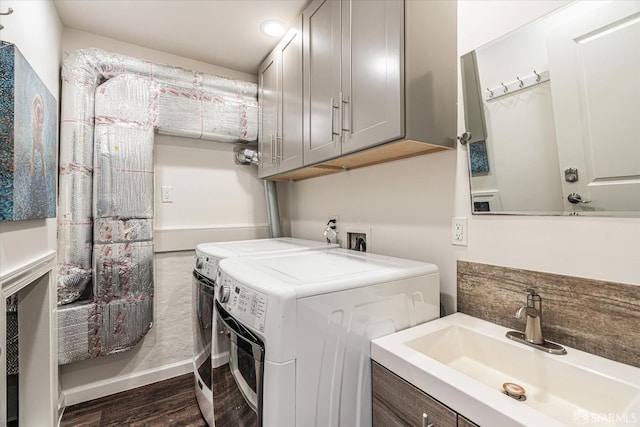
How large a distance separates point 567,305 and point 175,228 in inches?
92.4

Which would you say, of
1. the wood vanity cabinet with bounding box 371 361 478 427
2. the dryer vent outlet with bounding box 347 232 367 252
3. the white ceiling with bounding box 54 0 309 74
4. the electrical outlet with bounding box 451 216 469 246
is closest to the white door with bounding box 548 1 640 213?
the electrical outlet with bounding box 451 216 469 246

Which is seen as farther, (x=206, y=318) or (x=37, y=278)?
(x=206, y=318)

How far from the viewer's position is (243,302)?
1012mm

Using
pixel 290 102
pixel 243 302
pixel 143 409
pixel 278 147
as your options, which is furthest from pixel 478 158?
pixel 143 409

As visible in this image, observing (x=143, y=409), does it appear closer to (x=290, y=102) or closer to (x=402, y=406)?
(x=402, y=406)

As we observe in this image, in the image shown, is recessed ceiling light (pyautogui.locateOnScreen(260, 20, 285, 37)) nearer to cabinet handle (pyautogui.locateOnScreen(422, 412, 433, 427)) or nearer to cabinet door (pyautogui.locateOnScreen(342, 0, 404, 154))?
cabinet door (pyautogui.locateOnScreen(342, 0, 404, 154))

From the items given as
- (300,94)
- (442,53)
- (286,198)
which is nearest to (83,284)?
(286,198)

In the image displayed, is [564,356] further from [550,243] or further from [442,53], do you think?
[442,53]

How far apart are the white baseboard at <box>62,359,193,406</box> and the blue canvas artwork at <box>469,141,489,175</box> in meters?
2.39

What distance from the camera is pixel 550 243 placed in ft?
3.41

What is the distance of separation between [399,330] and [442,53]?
114 cm

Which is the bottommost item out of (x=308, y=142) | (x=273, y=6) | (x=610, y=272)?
(x=610, y=272)

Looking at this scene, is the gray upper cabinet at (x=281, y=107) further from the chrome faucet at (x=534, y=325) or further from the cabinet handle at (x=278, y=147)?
the chrome faucet at (x=534, y=325)

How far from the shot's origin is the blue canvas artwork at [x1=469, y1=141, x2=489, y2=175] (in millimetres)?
1216
